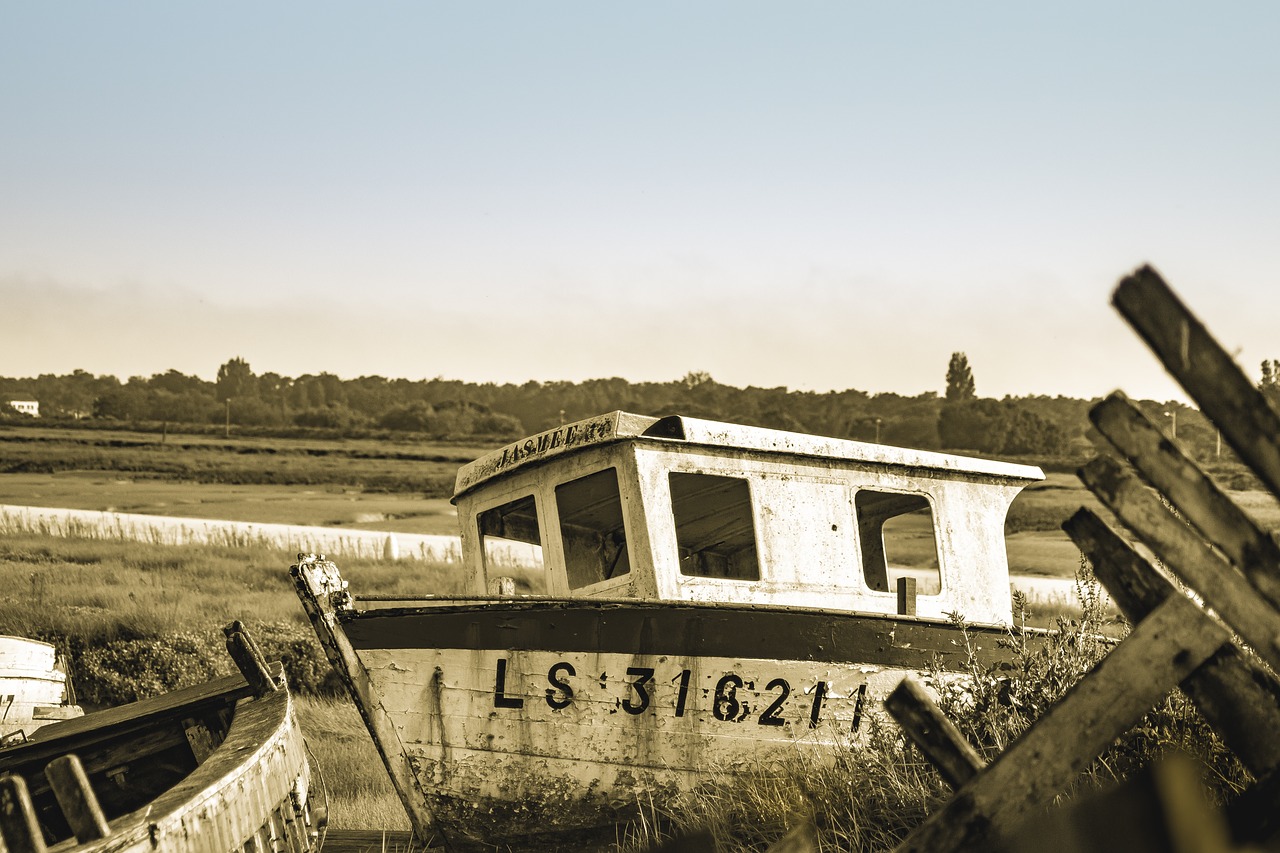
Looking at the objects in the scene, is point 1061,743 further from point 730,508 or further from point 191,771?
point 730,508

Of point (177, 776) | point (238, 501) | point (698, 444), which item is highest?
point (238, 501)

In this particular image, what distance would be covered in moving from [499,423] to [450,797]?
101 metres

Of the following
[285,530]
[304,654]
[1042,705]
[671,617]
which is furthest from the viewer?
[285,530]

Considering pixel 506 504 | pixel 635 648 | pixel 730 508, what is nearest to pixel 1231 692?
pixel 635 648

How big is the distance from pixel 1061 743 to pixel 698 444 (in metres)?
4.65

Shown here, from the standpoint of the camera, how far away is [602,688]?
6.68m

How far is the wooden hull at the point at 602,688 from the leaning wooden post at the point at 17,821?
3726 millimetres

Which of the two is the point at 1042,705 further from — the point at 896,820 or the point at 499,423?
the point at 499,423

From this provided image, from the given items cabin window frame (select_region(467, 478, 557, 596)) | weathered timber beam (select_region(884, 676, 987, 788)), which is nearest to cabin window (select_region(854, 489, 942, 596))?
cabin window frame (select_region(467, 478, 557, 596))

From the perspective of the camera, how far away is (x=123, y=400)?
101 meters

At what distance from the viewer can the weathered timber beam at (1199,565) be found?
7.99ft

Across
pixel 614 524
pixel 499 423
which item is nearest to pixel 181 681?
pixel 614 524

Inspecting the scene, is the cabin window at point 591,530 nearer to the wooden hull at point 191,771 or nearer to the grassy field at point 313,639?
the grassy field at point 313,639

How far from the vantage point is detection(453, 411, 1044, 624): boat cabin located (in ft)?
23.4
